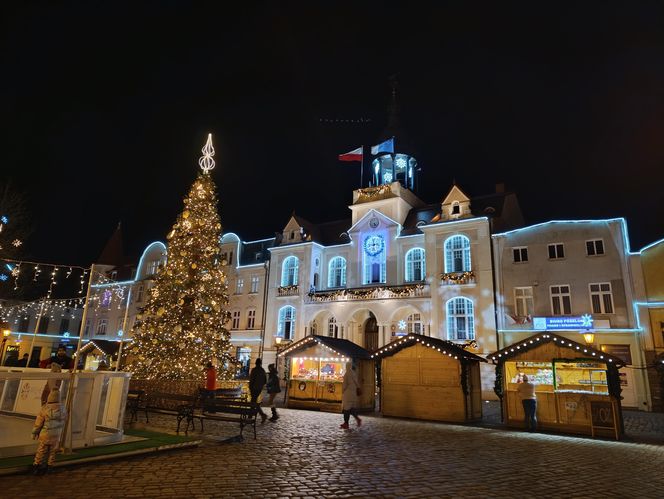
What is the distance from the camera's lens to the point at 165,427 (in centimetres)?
1367

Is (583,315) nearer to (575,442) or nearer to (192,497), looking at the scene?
(575,442)

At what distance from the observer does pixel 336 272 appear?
3747cm

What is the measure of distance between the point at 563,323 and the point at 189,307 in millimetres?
20764

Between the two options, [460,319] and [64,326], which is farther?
[64,326]

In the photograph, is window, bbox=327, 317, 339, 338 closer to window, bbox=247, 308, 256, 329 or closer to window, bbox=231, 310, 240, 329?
window, bbox=247, 308, 256, 329

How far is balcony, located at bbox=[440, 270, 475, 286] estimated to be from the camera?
2911cm

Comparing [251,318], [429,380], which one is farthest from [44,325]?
[429,380]

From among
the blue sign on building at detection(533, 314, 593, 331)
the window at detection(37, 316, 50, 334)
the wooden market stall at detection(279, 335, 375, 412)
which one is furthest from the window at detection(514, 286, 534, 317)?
the window at detection(37, 316, 50, 334)

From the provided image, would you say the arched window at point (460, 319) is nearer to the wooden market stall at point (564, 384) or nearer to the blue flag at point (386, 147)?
the wooden market stall at point (564, 384)

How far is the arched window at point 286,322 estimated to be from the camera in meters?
36.7

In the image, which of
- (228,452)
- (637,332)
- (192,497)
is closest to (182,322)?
(228,452)

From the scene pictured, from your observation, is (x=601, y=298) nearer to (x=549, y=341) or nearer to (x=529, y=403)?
(x=549, y=341)

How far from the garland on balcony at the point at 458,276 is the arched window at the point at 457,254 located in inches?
26.0

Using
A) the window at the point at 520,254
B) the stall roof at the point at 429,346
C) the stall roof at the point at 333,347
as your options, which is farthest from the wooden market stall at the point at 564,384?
the window at the point at 520,254
